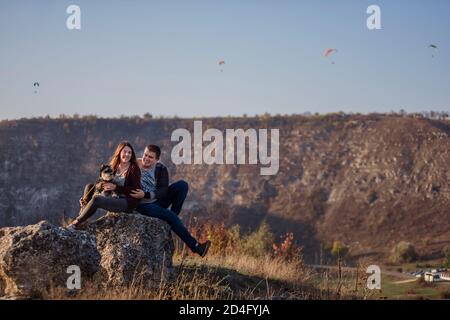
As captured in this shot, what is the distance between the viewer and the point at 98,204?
35.3 feet

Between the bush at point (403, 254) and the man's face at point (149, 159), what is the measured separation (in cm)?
4416

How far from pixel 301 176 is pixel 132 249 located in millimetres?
60361

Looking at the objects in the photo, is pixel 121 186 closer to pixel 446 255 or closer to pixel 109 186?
pixel 109 186

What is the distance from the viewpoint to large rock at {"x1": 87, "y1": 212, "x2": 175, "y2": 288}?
34.7 ft

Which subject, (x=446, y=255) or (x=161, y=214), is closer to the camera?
(x=161, y=214)

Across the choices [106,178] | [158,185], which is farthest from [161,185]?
[106,178]

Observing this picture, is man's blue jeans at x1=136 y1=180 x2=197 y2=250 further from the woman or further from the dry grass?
the dry grass

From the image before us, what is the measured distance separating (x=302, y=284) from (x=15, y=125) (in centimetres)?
6491

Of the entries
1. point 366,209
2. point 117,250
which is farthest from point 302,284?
point 366,209
